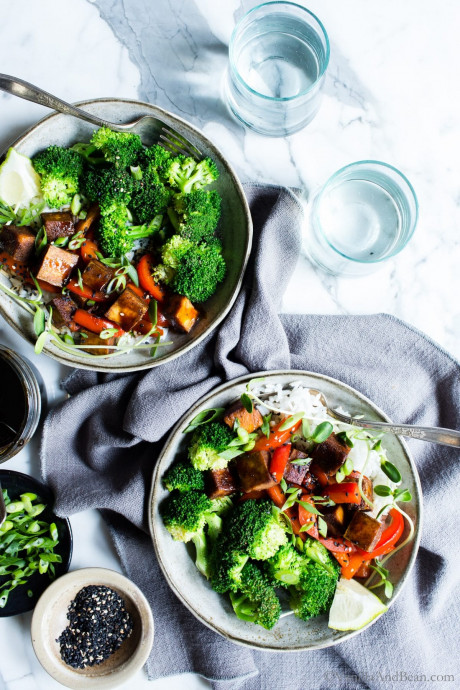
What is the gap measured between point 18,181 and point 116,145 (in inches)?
17.3

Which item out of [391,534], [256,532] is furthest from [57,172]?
[391,534]

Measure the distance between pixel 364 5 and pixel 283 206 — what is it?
1.09 meters

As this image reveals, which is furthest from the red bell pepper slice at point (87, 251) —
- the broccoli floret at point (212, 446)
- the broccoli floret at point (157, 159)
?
the broccoli floret at point (212, 446)

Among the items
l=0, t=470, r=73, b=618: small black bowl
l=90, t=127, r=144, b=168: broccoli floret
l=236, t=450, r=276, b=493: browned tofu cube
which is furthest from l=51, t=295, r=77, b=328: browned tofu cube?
l=236, t=450, r=276, b=493: browned tofu cube

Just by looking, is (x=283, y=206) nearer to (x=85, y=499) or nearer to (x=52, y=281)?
(x=52, y=281)

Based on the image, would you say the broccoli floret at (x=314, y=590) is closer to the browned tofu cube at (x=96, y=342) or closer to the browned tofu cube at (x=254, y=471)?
the browned tofu cube at (x=254, y=471)

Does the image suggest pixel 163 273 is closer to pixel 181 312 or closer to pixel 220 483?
pixel 181 312

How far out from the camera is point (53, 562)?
8.57 ft

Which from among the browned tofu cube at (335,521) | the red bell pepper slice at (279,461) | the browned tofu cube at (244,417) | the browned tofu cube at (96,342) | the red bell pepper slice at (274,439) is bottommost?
the browned tofu cube at (335,521)

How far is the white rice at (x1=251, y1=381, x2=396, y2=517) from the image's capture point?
242 centimetres

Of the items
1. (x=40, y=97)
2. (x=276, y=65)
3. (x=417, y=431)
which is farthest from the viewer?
(x=276, y=65)

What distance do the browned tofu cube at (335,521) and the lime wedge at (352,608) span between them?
0.74 ft

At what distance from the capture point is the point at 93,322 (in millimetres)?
2438

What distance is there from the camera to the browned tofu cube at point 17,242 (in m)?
2.38
